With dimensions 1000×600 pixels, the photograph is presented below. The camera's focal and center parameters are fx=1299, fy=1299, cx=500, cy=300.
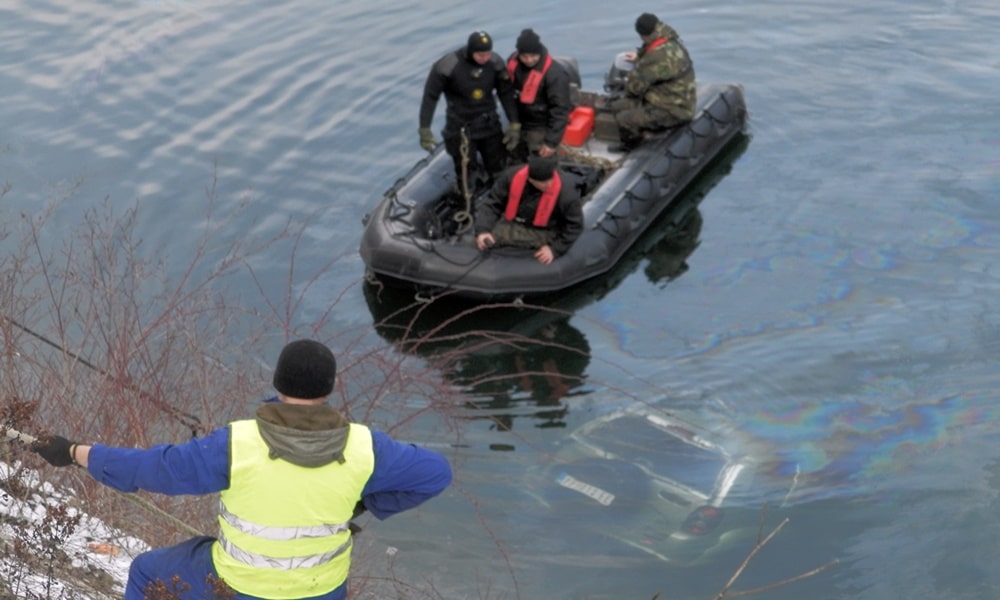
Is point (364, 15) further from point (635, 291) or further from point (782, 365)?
point (782, 365)

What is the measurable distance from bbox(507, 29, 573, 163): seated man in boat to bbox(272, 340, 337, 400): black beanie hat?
241 inches

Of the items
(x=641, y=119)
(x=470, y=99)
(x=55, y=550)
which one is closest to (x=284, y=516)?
(x=55, y=550)

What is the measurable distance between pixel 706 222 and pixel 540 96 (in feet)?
5.50

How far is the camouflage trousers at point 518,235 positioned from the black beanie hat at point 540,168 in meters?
0.51

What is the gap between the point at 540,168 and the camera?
836cm

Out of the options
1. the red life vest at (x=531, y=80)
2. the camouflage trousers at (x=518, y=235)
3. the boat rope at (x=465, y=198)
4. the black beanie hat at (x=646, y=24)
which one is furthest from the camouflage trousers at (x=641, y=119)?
the camouflage trousers at (x=518, y=235)

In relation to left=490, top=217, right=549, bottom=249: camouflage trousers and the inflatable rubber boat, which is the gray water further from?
left=490, top=217, right=549, bottom=249: camouflage trousers

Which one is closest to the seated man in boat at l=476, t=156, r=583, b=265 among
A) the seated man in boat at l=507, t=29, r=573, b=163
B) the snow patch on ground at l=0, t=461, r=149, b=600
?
the seated man in boat at l=507, t=29, r=573, b=163

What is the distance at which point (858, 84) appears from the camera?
11789mm

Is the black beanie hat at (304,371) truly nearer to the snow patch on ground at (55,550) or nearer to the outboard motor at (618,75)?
the snow patch on ground at (55,550)

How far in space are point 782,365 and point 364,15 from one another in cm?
733

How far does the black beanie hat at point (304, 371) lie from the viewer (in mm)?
3418

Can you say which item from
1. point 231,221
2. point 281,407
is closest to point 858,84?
point 231,221

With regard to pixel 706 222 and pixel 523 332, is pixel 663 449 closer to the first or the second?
pixel 523 332
